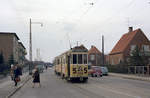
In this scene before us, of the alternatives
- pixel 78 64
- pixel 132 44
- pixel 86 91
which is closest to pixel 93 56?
Answer: pixel 132 44

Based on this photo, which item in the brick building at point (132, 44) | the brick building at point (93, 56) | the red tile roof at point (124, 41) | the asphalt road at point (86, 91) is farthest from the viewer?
the brick building at point (93, 56)

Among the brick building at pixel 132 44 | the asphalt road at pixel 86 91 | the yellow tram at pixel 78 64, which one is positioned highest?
the brick building at pixel 132 44

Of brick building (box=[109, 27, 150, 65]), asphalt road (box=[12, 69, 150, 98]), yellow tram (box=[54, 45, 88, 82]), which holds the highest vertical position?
brick building (box=[109, 27, 150, 65])

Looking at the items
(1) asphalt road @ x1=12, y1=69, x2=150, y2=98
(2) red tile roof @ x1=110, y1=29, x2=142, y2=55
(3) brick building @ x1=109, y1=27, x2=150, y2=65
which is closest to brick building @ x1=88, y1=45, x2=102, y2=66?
(2) red tile roof @ x1=110, y1=29, x2=142, y2=55

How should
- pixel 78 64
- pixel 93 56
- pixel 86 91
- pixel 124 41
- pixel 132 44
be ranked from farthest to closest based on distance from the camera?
pixel 93 56 → pixel 124 41 → pixel 132 44 → pixel 78 64 → pixel 86 91

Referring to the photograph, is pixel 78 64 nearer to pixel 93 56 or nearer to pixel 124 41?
pixel 124 41

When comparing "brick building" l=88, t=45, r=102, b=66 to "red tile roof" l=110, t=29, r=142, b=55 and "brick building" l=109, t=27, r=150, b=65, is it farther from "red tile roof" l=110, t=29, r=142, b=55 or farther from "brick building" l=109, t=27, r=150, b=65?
"brick building" l=109, t=27, r=150, b=65

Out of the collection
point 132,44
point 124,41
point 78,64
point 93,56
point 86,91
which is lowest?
point 86,91

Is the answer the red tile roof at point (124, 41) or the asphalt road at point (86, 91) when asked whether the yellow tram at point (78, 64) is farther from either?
the red tile roof at point (124, 41)

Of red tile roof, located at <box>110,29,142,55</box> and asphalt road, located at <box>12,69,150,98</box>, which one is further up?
red tile roof, located at <box>110,29,142,55</box>

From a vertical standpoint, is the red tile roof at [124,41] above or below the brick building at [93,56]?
above

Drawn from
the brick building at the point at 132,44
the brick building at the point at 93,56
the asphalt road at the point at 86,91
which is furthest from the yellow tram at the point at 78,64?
the brick building at the point at 93,56

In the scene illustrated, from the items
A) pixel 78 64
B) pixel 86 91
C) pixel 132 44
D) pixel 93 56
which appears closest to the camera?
pixel 86 91

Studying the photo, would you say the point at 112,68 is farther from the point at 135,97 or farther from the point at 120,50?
the point at 135,97
